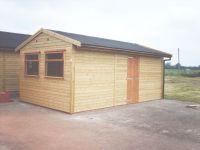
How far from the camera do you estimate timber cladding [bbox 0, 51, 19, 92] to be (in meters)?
16.8

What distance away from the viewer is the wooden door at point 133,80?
47.6ft

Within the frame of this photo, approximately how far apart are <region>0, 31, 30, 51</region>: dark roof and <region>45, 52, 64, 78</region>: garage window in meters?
4.70

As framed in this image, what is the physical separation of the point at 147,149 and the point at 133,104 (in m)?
7.35

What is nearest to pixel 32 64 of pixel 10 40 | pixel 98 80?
pixel 98 80

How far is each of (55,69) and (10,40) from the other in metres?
6.69

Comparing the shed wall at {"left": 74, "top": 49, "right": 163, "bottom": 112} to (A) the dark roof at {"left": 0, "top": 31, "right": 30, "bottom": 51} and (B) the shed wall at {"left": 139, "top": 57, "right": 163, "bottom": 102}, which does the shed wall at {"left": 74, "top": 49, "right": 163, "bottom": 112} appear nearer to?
(B) the shed wall at {"left": 139, "top": 57, "right": 163, "bottom": 102}

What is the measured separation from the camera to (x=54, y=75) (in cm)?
1286

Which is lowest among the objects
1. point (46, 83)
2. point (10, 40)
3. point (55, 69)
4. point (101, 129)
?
point (101, 129)

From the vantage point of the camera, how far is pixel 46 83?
13.1m

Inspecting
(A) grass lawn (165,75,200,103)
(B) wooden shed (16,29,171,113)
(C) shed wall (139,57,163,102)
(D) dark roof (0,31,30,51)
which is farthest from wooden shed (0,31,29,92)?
(A) grass lawn (165,75,200,103)

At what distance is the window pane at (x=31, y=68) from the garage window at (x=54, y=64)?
3.50 ft

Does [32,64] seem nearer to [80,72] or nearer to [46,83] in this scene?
[46,83]

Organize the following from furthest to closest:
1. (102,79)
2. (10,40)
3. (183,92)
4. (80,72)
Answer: (183,92) < (10,40) < (102,79) < (80,72)

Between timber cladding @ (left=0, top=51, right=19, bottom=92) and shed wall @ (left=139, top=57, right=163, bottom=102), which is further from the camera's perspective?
timber cladding @ (left=0, top=51, right=19, bottom=92)
